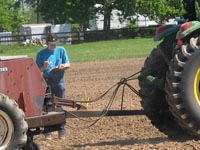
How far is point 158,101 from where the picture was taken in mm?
7504

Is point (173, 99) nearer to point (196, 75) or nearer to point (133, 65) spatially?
point (196, 75)

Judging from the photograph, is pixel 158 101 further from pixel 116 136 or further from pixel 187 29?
pixel 187 29

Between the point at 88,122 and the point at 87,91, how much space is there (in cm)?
411

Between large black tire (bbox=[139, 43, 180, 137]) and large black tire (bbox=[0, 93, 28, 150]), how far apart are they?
204 centimetres

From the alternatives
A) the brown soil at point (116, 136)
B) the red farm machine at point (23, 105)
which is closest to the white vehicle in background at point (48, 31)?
the brown soil at point (116, 136)

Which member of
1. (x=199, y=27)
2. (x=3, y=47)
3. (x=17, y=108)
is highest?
(x=199, y=27)

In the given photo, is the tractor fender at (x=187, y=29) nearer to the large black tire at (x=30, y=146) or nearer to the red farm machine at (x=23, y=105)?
the red farm machine at (x=23, y=105)

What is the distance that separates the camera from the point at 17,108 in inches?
238

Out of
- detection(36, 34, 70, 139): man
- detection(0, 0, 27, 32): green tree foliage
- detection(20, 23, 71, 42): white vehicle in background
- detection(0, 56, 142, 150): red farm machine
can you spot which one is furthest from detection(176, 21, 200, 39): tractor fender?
detection(0, 0, 27, 32): green tree foliage

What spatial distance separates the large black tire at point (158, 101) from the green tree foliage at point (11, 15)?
4627 centimetres

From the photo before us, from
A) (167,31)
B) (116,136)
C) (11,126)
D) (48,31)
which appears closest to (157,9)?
(48,31)

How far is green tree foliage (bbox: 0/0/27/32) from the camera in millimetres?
53594

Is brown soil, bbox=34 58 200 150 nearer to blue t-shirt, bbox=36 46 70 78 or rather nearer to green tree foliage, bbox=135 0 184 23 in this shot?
blue t-shirt, bbox=36 46 70 78

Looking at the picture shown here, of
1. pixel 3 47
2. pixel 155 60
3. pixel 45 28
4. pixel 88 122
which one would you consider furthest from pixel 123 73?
pixel 45 28
